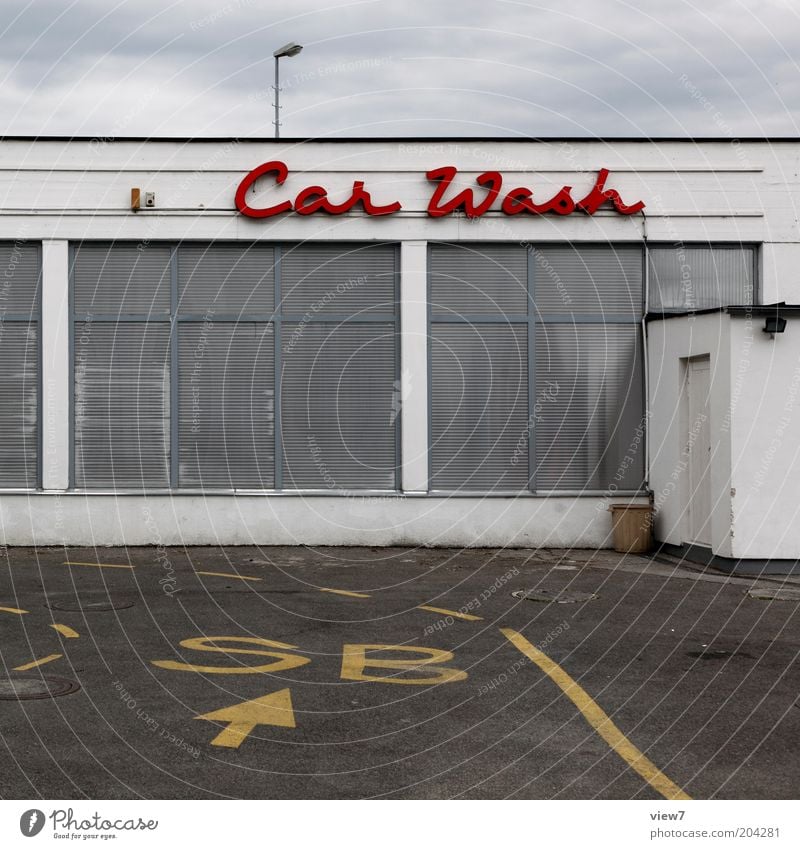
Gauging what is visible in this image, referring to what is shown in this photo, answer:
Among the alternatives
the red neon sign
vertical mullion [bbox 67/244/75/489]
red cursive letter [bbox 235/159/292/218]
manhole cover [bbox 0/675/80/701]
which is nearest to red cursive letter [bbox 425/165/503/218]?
the red neon sign

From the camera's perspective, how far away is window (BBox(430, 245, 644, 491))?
1761 centimetres

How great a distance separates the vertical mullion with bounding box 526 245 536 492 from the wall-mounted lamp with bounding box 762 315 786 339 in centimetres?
388

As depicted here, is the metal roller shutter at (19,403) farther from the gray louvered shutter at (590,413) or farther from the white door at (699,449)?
the white door at (699,449)

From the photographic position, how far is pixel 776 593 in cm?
1325

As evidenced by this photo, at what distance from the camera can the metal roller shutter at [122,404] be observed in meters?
Answer: 17.6

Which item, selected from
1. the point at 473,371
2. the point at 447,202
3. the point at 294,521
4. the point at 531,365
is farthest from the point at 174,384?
the point at 531,365

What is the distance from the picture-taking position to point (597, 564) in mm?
15734

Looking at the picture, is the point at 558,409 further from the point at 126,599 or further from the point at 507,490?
the point at 126,599

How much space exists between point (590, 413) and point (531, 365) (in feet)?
3.58

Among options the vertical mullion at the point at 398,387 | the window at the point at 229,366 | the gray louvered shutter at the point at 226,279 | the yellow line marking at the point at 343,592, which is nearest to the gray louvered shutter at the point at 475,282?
the vertical mullion at the point at 398,387

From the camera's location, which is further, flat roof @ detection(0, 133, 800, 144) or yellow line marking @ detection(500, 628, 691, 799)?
flat roof @ detection(0, 133, 800, 144)

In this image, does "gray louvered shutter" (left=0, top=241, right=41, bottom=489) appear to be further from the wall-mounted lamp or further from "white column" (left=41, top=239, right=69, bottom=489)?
the wall-mounted lamp

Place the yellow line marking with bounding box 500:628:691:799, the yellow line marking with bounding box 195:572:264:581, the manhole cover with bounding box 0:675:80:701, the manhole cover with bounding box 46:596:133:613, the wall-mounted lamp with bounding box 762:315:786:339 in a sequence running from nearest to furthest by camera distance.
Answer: the yellow line marking with bounding box 500:628:691:799, the manhole cover with bounding box 0:675:80:701, the manhole cover with bounding box 46:596:133:613, the yellow line marking with bounding box 195:572:264:581, the wall-mounted lamp with bounding box 762:315:786:339

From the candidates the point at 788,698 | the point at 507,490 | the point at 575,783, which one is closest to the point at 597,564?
the point at 507,490
